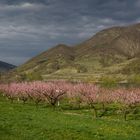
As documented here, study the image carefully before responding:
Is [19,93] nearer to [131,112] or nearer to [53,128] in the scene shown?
[131,112]

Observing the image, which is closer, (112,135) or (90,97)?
(112,135)

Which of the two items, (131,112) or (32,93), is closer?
(131,112)

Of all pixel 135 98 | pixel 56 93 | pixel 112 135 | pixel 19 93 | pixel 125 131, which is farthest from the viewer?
pixel 19 93

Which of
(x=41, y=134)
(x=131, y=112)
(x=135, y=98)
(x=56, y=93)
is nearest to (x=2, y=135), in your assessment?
(x=41, y=134)

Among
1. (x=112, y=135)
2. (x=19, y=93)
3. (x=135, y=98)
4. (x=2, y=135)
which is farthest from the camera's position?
(x=19, y=93)

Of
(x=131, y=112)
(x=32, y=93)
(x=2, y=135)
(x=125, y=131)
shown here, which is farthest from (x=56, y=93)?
(x=2, y=135)

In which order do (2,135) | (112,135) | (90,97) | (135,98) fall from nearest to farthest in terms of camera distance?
(2,135), (112,135), (135,98), (90,97)

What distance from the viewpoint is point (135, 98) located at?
62812 mm

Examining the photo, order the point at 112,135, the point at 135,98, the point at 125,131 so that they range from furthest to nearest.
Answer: the point at 135,98 < the point at 125,131 < the point at 112,135

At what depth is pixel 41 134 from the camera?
29.1 m

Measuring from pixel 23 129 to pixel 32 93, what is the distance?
56423 mm

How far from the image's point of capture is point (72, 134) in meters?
29.5

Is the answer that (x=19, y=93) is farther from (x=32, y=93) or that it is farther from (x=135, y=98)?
(x=135, y=98)

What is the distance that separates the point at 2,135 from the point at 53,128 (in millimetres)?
5506
